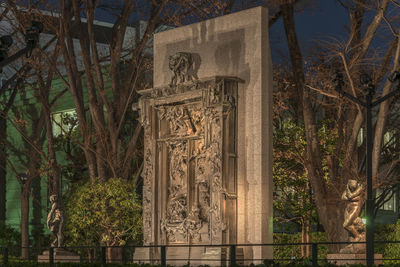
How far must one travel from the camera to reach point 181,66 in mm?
23094

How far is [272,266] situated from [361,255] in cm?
262

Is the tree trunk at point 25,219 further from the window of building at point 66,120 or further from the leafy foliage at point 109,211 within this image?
the leafy foliage at point 109,211

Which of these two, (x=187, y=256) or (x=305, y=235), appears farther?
(x=305, y=235)

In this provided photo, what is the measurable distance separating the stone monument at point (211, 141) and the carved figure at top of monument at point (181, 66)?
3 centimetres

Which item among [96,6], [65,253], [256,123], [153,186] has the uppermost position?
[96,6]

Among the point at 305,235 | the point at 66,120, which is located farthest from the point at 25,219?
the point at 305,235

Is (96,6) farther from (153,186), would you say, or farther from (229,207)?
(229,207)

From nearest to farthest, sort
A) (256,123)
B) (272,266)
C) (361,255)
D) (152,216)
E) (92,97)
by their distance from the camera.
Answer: (272,266)
(361,255)
(256,123)
(152,216)
(92,97)

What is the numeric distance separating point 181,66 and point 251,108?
2771mm

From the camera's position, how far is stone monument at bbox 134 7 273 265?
21359 millimetres

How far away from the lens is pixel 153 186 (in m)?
23.5

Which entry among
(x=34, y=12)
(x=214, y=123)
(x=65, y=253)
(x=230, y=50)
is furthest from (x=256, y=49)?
(x=34, y=12)

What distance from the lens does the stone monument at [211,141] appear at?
2136cm

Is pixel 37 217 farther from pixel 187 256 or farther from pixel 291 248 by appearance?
pixel 187 256
